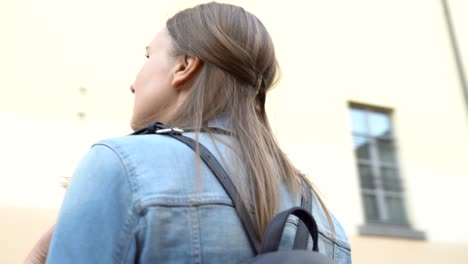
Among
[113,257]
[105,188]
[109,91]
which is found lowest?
[113,257]

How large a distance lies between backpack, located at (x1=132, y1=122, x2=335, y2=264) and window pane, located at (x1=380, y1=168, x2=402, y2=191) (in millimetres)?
6748

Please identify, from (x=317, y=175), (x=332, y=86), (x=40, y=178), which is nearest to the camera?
(x=40, y=178)

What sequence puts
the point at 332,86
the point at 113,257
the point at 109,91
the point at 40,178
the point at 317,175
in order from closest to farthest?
the point at 113,257 < the point at 40,178 < the point at 109,91 < the point at 317,175 < the point at 332,86

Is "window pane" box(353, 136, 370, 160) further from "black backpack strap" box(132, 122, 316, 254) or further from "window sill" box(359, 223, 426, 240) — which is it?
"black backpack strap" box(132, 122, 316, 254)

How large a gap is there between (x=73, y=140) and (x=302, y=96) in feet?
8.69

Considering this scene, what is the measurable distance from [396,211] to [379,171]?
50 cm

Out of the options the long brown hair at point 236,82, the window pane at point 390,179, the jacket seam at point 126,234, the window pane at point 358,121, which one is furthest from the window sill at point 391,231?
the jacket seam at point 126,234

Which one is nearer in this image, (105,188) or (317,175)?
(105,188)

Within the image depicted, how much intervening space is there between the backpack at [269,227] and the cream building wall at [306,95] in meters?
4.39

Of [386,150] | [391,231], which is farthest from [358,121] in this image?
[391,231]

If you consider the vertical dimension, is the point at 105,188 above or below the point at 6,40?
below

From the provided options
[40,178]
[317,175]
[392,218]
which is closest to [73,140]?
[40,178]

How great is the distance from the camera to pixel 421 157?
25.9 feet

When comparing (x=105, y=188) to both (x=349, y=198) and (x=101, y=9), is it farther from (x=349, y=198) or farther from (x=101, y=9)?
(x=349, y=198)
